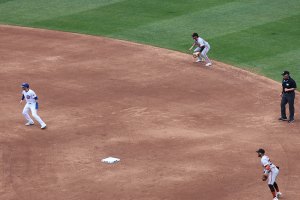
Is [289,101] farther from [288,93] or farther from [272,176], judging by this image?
[272,176]

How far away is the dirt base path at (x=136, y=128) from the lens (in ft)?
70.9

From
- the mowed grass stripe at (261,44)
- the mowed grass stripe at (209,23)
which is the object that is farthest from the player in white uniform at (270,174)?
the mowed grass stripe at (209,23)

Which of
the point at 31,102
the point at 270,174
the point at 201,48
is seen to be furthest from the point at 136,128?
the point at 201,48

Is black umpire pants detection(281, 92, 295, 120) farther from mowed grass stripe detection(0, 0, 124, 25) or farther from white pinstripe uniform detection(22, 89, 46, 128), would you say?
mowed grass stripe detection(0, 0, 124, 25)

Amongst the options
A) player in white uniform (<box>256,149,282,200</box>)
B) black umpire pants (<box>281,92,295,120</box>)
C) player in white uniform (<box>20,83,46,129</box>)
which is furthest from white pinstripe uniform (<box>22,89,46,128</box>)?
player in white uniform (<box>256,149,282,200</box>)

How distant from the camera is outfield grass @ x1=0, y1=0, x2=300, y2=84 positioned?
33.7m

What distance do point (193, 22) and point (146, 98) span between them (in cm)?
1023

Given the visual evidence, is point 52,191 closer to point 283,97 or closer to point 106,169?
point 106,169

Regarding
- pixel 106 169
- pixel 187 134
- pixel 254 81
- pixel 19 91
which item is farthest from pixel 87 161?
pixel 254 81

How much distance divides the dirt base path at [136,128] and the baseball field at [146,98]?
4 cm

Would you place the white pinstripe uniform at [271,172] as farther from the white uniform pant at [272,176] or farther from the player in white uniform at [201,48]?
the player in white uniform at [201,48]

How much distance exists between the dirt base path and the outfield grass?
5.10 ft

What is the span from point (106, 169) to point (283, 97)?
24.1 feet

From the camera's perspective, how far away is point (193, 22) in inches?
1492
